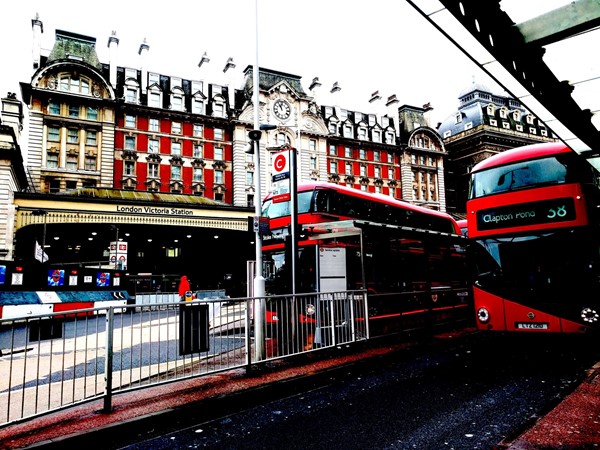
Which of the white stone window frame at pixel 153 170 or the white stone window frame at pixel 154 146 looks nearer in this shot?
the white stone window frame at pixel 153 170

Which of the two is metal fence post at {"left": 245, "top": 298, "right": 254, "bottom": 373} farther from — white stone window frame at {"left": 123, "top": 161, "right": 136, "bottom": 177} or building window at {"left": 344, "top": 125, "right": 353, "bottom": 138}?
building window at {"left": 344, "top": 125, "right": 353, "bottom": 138}

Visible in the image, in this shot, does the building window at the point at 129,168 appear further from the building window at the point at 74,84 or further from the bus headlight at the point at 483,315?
the bus headlight at the point at 483,315

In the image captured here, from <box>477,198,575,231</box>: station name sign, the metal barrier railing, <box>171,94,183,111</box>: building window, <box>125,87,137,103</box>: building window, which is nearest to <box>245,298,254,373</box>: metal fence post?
the metal barrier railing

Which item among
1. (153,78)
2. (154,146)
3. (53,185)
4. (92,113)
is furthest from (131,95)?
(53,185)

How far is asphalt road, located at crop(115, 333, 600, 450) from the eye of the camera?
4.28 metres

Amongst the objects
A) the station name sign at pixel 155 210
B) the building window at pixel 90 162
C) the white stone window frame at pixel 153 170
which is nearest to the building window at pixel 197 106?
the white stone window frame at pixel 153 170

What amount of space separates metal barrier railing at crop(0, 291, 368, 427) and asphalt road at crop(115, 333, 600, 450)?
1.04 m

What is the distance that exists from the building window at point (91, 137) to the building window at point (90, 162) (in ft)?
4.49

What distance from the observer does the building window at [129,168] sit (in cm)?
4181

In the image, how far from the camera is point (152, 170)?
43.1m

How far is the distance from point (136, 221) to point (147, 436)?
28.9 metres

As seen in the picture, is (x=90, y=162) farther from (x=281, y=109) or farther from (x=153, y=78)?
(x=281, y=109)

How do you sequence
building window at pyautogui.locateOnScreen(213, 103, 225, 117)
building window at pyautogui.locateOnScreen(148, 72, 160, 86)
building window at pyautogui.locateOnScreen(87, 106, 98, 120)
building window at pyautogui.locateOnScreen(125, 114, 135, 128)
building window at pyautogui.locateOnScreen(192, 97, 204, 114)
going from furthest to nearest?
1. building window at pyautogui.locateOnScreen(213, 103, 225, 117)
2. building window at pyautogui.locateOnScreen(148, 72, 160, 86)
3. building window at pyautogui.locateOnScreen(192, 97, 204, 114)
4. building window at pyautogui.locateOnScreen(125, 114, 135, 128)
5. building window at pyautogui.locateOnScreen(87, 106, 98, 120)

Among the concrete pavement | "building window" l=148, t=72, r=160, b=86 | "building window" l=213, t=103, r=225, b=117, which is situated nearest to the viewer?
the concrete pavement
